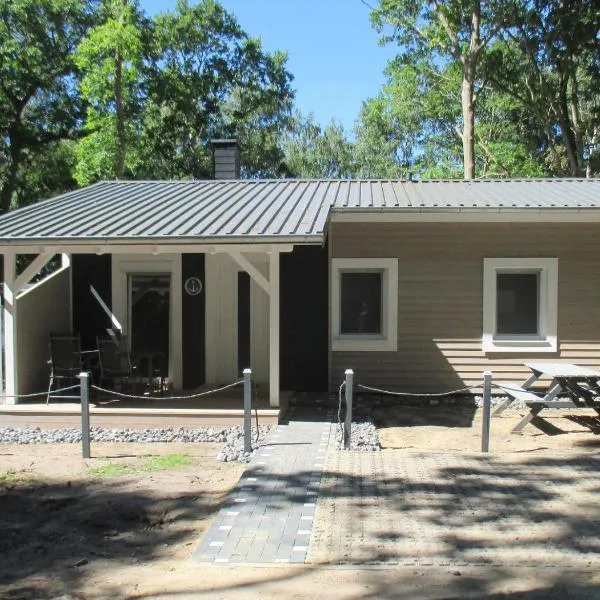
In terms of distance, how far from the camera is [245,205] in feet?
34.1

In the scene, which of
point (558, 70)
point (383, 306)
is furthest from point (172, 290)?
point (558, 70)

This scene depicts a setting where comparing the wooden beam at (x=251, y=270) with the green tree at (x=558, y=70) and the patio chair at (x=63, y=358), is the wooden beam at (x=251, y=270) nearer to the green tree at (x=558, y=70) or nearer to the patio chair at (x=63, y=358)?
the patio chair at (x=63, y=358)

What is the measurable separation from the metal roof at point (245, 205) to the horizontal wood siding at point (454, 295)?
53cm

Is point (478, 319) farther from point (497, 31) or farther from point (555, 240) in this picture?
point (497, 31)

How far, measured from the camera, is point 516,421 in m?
9.29

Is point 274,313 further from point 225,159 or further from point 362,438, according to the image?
point 225,159

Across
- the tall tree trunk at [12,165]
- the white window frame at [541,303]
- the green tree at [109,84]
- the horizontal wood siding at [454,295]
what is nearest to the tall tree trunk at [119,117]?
the green tree at [109,84]

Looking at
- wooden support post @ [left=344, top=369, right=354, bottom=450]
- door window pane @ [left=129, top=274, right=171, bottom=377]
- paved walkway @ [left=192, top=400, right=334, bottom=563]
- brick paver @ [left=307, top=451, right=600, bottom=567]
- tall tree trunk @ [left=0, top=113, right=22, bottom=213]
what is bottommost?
paved walkway @ [left=192, top=400, right=334, bottom=563]

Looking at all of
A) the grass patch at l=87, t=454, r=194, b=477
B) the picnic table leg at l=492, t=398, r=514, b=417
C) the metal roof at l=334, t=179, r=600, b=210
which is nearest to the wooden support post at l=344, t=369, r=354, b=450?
the grass patch at l=87, t=454, r=194, b=477

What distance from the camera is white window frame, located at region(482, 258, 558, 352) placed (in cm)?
1030

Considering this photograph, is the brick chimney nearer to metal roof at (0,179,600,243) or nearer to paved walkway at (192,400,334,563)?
metal roof at (0,179,600,243)

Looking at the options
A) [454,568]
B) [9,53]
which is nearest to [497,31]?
[9,53]

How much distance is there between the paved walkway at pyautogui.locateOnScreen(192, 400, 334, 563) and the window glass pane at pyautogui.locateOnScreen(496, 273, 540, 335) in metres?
4.29

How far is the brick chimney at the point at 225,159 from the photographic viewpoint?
15.1m
